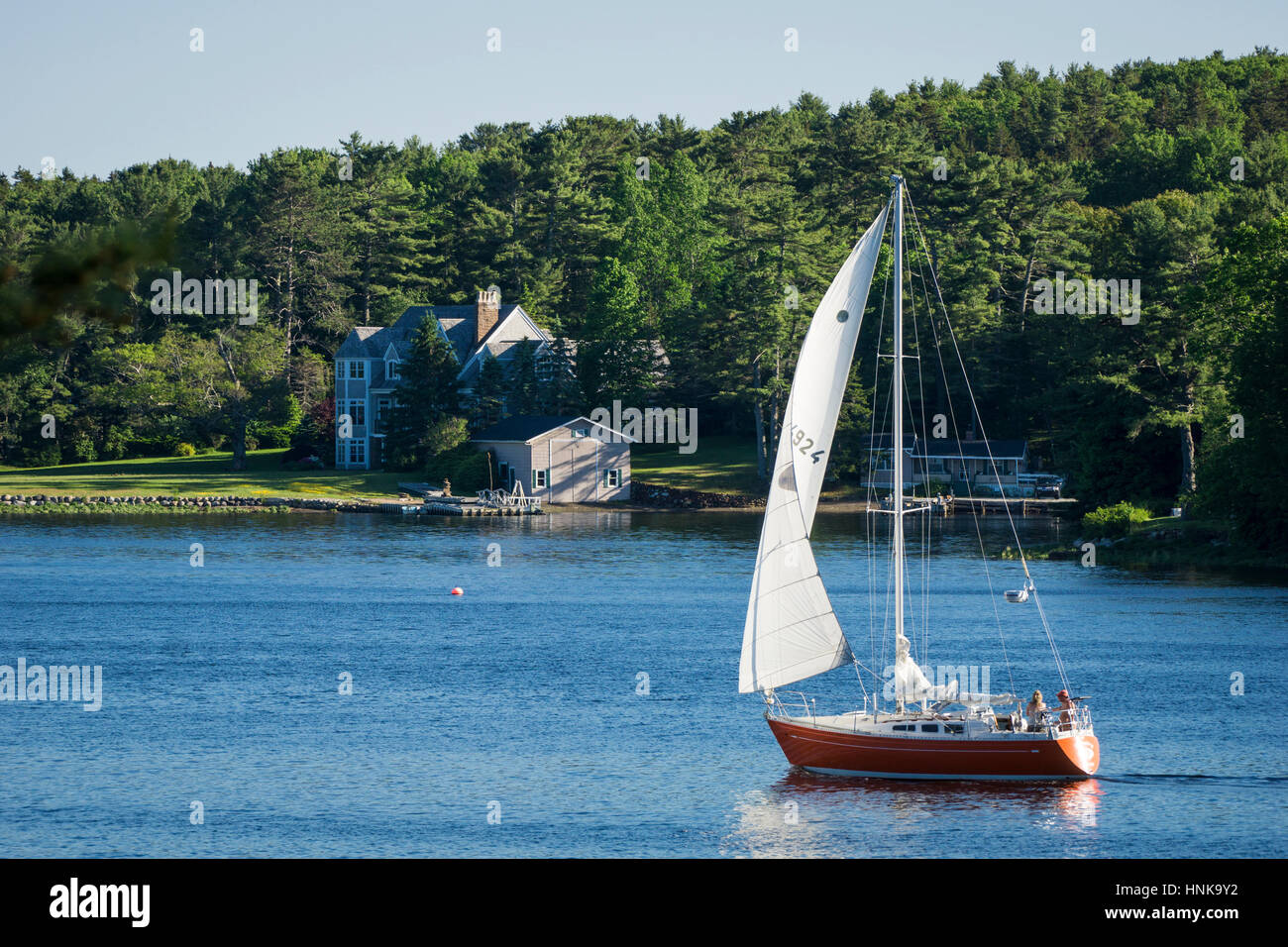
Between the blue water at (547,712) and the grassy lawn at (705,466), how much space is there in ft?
101

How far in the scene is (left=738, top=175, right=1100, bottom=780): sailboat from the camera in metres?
32.7

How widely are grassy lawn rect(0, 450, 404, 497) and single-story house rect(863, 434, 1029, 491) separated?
35.5 metres

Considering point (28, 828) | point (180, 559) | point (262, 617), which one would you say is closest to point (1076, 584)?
point (262, 617)

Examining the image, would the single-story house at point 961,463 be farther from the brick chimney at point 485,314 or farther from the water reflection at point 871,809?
the water reflection at point 871,809

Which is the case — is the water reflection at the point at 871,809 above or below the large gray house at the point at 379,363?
below

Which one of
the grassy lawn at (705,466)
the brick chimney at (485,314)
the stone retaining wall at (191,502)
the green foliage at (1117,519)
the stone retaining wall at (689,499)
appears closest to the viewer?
the green foliage at (1117,519)

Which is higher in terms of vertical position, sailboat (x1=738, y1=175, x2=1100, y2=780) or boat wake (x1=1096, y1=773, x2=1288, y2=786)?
sailboat (x1=738, y1=175, x2=1100, y2=780)

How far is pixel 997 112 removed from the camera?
561 ft

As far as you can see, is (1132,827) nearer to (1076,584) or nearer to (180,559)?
(1076,584)

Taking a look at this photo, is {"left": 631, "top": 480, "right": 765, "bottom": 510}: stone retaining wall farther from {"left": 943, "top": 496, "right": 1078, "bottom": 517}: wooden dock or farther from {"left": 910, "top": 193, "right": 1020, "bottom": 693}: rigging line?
{"left": 910, "top": 193, "right": 1020, "bottom": 693}: rigging line

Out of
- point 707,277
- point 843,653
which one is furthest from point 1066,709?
point 707,277

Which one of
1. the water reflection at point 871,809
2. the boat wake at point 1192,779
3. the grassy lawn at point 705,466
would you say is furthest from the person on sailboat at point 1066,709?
the grassy lawn at point 705,466

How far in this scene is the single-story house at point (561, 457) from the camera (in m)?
107

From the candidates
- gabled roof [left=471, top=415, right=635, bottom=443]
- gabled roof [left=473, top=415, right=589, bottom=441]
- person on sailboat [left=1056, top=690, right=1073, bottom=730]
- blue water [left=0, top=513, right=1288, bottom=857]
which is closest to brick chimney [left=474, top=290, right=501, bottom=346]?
gabled roof [left=473, top=415, right=589, bottom=441]
